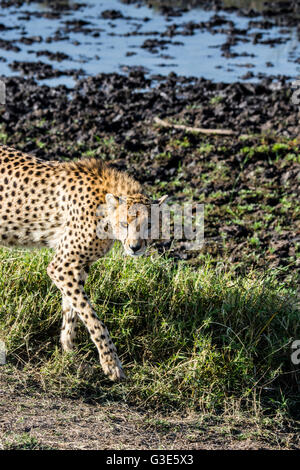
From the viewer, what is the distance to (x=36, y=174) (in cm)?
536

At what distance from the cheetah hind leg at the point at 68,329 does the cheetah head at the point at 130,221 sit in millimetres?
673

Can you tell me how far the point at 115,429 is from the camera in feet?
15.0

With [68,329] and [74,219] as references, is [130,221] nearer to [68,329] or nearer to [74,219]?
[74,219]

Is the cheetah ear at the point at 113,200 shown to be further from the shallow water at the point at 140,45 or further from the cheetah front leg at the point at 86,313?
the shallow water at the point at 140,45

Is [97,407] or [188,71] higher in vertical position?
[188,71]

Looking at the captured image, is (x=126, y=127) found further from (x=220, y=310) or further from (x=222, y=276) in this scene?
→ (x=220, y=310)

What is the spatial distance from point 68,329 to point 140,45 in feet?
36.4

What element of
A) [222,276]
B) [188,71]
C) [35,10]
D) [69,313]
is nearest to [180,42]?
[188,71]

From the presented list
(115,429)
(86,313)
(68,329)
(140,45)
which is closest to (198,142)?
(68,329)

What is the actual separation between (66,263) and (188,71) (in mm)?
8781

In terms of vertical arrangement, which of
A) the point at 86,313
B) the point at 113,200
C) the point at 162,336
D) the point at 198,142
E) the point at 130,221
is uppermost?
the point at 113,200

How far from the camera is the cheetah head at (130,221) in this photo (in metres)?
4.81

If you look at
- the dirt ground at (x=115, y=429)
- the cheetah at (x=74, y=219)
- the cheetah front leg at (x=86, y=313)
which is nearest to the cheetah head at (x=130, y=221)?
the cheetah at (x=74, y=219)

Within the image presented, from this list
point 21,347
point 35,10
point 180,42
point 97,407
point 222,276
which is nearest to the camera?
point 97,407
